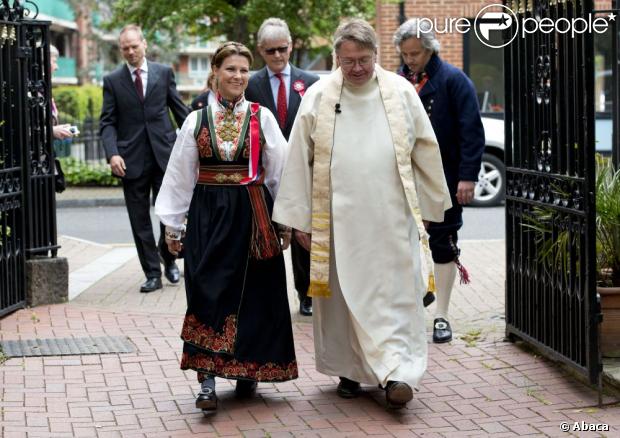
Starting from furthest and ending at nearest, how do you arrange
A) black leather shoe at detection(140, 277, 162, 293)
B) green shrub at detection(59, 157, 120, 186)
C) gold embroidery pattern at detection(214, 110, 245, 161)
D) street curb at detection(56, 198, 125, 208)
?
green shrub at detection(59, 157, 120, 186)
street curb at detection(56, 198, 125, 208)
black leather shoe at detection(140, 277, 162, 293)
gold embroidery pattern at detection(214, 110, 245, 161)

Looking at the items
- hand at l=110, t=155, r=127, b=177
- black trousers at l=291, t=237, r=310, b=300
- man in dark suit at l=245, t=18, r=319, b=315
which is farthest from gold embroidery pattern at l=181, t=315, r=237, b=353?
A: hand at l=110, t=155, r=127, b=177

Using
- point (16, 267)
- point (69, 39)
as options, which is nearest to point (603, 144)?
point (16, 267)

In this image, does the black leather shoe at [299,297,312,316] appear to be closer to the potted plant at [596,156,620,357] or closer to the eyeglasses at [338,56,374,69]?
the potted plant at [596,156,620,357]

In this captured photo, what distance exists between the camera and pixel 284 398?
21.7 ft

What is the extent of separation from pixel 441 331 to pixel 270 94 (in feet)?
7.21

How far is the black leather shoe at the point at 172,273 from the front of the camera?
10.5 metres

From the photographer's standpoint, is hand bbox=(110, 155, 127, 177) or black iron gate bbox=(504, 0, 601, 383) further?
hand bbox=(110, 155, 127, 177)

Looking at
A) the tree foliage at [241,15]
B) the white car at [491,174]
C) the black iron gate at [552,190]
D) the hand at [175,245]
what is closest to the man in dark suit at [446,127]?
the black iron gate at [552,190]

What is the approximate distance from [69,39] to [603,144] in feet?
167

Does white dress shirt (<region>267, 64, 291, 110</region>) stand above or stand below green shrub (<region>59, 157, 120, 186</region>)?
above

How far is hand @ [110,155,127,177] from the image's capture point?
391 inches

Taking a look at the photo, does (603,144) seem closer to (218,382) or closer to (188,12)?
(188,12)

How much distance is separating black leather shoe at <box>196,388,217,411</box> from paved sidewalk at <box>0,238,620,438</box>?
0.21 ft

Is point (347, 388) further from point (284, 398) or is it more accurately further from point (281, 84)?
point (281, 84)
